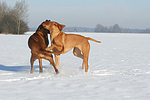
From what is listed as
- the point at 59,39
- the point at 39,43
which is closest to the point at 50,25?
the point at 59,39

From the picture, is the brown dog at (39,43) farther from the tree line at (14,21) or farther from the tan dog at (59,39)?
the tree line at (14,21)

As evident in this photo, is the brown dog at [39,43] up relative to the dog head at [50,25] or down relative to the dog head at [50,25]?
down

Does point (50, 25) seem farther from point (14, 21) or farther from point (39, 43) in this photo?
point (14, 21)

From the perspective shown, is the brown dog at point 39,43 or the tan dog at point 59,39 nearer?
the tan dog at point 59,39

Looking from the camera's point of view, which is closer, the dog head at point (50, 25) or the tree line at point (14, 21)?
the dog head at point (50, 25)

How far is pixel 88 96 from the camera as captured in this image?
345cm

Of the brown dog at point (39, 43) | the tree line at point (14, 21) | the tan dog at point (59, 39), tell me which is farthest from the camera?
the tree line at point (14, 21)

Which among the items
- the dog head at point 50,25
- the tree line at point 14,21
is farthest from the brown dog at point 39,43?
the tree line at point 14,21

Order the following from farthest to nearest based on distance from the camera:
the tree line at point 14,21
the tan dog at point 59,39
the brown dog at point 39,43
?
the tree line at point 14,21
the brown dog at point 39,43
the tan dog at point 59,39

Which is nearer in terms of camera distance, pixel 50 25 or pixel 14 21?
pixel 50 25

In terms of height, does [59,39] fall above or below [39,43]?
above

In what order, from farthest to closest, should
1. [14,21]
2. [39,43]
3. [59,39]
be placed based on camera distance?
[14,21], [39,43], [59,39]

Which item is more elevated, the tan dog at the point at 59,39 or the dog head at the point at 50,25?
the dog head at the point at 50,25

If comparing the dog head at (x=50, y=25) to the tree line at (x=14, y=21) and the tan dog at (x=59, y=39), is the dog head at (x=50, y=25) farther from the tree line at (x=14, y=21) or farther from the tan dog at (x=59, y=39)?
the tree line at (x=14, y=21)
